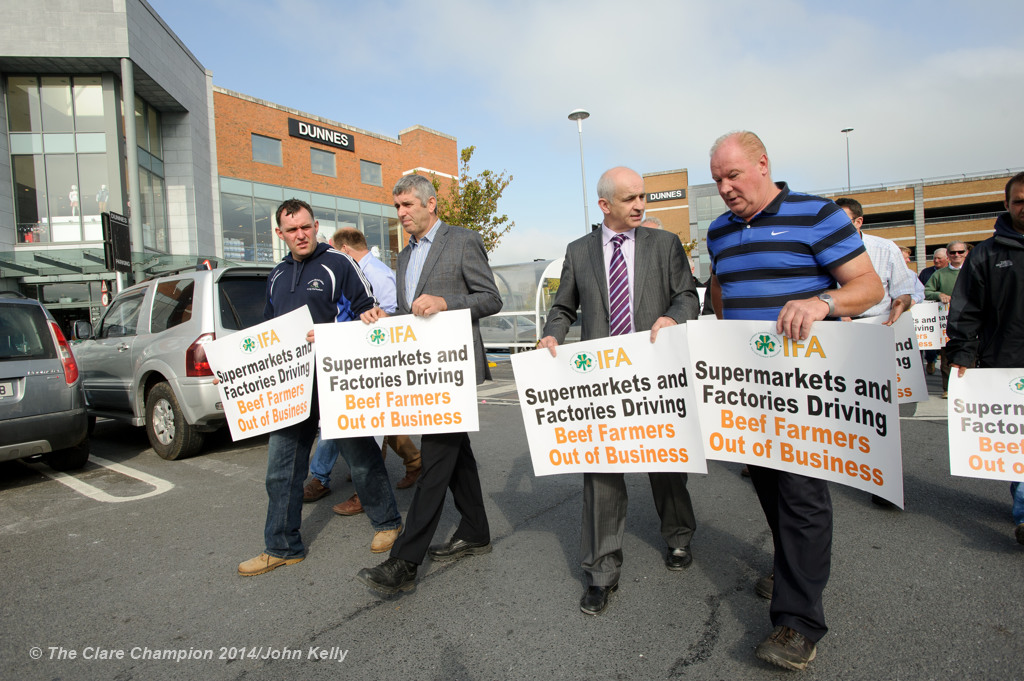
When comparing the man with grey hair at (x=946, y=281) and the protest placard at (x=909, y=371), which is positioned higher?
the man with grey hair at (x=946, y=281)

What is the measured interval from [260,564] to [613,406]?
7.05 ft

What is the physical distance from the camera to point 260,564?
3.36 meters

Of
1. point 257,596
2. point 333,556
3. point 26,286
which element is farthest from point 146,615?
point 26,286

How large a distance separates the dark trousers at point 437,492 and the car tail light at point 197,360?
3520mm

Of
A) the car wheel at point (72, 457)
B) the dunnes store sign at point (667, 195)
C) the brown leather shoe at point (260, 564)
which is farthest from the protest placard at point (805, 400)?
the dunnes store sign at point (667, 195)

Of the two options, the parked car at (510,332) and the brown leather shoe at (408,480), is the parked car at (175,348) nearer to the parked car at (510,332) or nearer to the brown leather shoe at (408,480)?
the brown leather shoe at (408,480)

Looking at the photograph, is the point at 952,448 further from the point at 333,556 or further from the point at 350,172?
the point at 350,172

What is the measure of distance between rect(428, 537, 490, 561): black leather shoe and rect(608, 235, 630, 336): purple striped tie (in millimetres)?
1463

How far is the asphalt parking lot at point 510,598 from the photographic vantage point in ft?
7.83

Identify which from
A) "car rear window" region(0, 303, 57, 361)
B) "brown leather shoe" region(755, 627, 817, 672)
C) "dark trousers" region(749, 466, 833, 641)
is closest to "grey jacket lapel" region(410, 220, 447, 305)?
"dark trousers" region(749, 466, 833, 641)

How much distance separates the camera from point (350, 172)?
31.8 metres

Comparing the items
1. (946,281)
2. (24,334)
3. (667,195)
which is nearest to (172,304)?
(24,334)

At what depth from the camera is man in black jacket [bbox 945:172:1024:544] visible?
129 inches

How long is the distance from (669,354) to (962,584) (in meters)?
1.78
